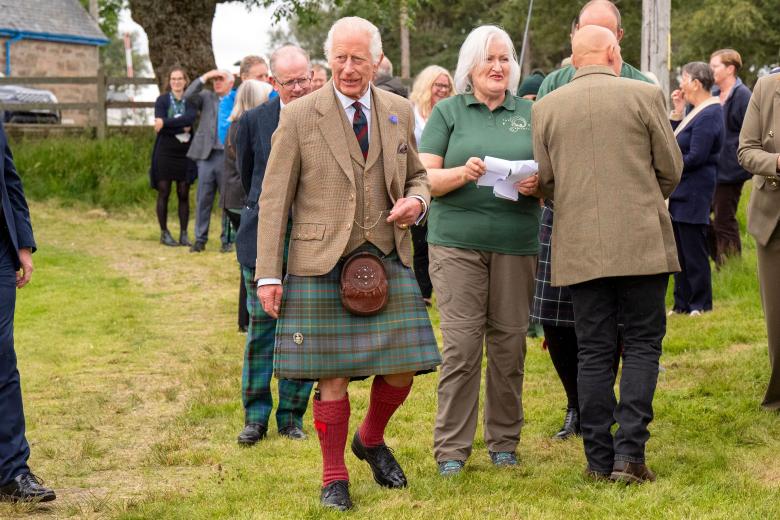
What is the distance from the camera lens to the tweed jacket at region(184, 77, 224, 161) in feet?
48.6

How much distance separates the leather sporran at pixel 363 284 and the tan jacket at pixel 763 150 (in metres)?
2.52

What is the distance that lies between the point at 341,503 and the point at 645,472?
4.52 ft

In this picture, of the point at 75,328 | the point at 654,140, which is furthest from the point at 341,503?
the point at 75,328

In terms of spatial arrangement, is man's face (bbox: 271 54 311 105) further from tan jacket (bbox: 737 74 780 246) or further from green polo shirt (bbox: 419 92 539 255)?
tan jacket (bbox: 737 74 780 246)

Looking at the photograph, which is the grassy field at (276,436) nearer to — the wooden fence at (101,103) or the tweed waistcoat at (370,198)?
the tweed waistcoat at (370,198)

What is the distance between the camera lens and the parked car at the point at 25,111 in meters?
25.4

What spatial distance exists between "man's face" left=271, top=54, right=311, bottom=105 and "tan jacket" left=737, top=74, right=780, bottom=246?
2450 millimetres

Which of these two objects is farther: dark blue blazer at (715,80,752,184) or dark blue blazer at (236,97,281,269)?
dark blue blazer at (715,80,752,184)

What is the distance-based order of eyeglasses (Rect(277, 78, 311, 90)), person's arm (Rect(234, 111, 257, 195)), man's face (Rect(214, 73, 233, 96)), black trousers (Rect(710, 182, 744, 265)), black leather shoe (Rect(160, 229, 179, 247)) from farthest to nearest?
1. black leather shoe (Rect(160, 229, 179, 247))
2. man's face (Rect(214, 73, 233, 96))
3. black trousers (Rect(710, 182, 744, 265))
4. person's arm (Rect(234, 111, 257, 195))
5. eyeglasses (Rect(277, 78, 311, 90))

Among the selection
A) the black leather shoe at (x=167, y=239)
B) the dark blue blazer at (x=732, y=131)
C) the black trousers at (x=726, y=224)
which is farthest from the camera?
the black leather shoe at (x=167, y=239)

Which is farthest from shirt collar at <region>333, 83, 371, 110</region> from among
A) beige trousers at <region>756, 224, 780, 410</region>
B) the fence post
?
the fence post

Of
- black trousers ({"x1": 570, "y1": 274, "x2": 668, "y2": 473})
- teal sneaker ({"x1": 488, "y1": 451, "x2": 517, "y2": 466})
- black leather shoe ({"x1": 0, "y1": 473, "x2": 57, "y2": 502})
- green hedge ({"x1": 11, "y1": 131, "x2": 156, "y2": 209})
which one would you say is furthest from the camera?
green hedge ({"x1": 11, "y1": 131, "x2": 156, "y2": 209})

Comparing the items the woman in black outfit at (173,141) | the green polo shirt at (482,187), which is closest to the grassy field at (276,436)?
the green polo shirt at (482,187)

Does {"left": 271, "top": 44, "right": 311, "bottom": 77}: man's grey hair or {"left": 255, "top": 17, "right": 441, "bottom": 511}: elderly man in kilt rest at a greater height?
{"left": 271, "top": 44, "right": 311, "bottom": 77}: man's grey hair
